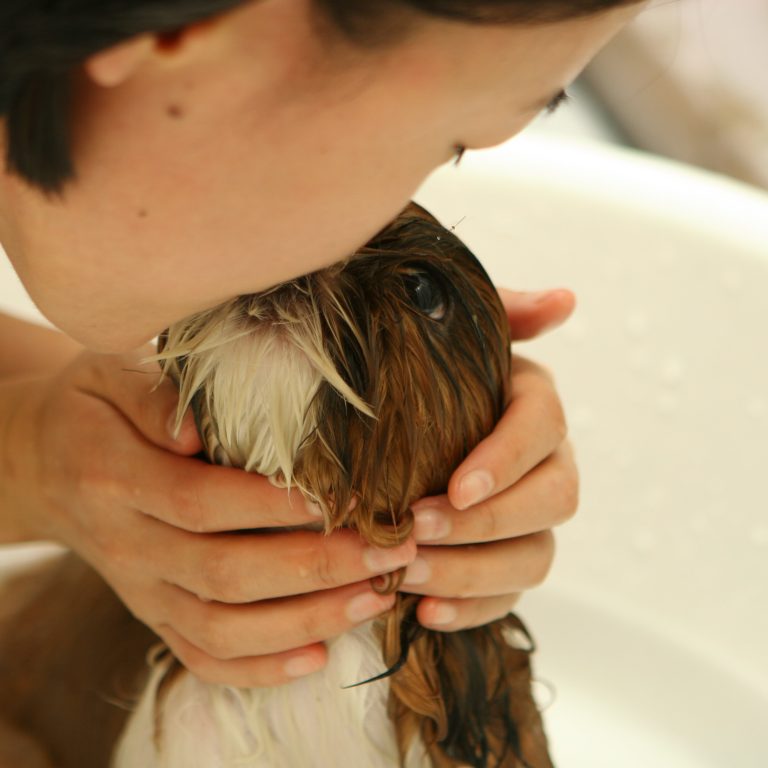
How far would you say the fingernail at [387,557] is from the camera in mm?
722

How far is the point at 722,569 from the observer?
141 cm

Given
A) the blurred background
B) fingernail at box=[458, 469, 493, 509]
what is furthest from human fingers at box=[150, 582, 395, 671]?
the blurred background

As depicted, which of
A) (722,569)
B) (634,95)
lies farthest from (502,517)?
(634,95)

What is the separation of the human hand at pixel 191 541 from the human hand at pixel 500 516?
37 millimetres

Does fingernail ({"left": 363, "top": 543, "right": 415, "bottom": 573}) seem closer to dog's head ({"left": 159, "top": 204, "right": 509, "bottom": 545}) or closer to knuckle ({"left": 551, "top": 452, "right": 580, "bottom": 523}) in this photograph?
dog's head ({"left": 159, "top": 204, "right": 509, "bottom": 545})

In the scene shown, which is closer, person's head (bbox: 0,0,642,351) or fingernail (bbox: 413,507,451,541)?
person's head (bbox: 0,0,642,351)

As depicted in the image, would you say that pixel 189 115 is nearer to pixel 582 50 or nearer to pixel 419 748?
pixel 582 50

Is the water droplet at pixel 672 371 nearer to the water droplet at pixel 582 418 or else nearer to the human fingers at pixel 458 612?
the water droplet at pixel 582 418

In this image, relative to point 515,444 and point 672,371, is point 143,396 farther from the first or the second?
point 672,371

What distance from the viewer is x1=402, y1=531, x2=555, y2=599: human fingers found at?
2.52 feet

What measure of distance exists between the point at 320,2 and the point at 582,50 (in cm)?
13

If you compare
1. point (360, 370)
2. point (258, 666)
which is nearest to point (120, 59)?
point (360, 370)

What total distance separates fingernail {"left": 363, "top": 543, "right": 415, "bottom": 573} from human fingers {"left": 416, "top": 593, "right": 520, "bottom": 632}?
7 centimetres

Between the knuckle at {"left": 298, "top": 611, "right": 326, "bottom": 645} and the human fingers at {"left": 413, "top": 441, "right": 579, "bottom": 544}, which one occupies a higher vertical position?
the human fingers at {"left": 413, "top": 441, "right": 579, "bottom": 544}
